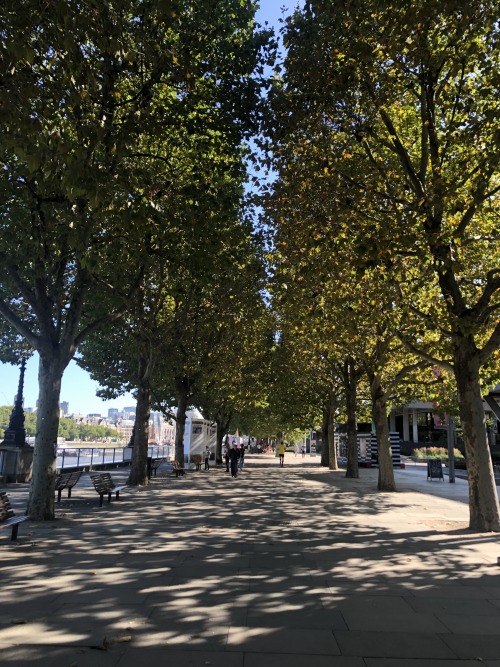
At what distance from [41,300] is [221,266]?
393cm

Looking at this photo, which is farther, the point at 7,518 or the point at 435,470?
the point at 435,470

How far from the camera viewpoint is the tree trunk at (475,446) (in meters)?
9.62

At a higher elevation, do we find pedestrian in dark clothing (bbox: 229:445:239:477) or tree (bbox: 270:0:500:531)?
tree (bbox: 270:0:500:531)

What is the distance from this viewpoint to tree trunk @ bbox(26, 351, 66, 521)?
32.0 feet

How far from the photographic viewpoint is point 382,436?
17.3 metres

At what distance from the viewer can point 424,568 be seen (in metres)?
7.02

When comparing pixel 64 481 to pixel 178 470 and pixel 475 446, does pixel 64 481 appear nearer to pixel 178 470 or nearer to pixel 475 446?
pixel 475 446

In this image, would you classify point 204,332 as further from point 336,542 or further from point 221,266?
point 336,542

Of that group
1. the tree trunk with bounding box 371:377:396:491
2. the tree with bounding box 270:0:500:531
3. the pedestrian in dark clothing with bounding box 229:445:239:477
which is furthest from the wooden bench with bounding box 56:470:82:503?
the pedestrian in dark clothing with bounding box 229:445:239:477

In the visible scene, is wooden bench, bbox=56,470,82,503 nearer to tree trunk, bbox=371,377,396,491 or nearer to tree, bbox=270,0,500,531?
tree, bbox=270,0,500,531

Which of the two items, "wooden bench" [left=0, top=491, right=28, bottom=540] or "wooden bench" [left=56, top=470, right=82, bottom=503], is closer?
"wooden bench" [left=0, top=491, right=28, bottom=540]

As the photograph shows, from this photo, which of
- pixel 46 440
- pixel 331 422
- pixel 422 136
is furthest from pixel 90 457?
pixel 422 136

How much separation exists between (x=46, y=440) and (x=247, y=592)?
5.95m

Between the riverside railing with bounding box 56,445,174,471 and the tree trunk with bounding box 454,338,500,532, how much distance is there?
52.1ft
